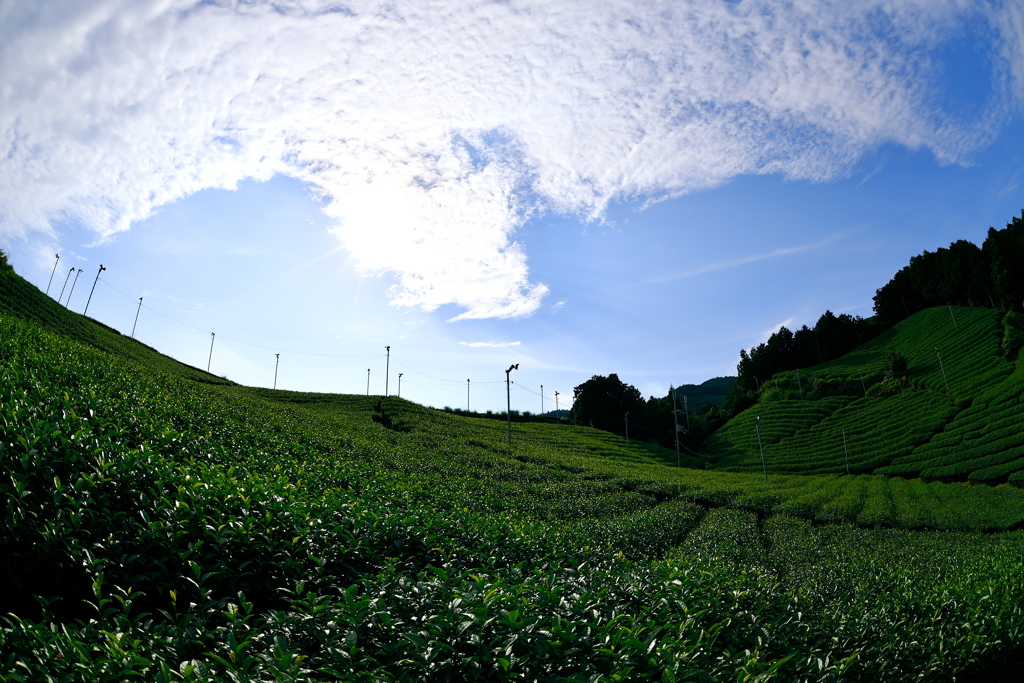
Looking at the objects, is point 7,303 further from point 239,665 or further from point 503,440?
point 239,665

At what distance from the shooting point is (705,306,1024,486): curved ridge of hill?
45.8 m

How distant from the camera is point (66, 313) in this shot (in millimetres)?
39438

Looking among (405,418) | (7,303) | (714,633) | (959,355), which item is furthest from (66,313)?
(959,355)

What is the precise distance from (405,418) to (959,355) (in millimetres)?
67710

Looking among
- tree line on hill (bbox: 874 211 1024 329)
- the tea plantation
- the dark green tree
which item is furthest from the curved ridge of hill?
the tea plantation

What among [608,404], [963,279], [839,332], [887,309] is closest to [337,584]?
[608,404]

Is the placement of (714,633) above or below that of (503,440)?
below

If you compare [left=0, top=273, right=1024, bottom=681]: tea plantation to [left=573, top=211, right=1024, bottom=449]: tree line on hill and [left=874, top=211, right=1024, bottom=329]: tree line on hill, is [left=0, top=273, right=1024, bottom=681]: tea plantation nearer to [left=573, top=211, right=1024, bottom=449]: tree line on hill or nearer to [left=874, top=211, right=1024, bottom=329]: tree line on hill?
[left=573, top=211, right=1024, bottom=449]: tree line on hill

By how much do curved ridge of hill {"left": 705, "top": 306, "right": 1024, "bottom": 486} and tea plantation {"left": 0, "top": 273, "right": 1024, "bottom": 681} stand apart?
119 ft

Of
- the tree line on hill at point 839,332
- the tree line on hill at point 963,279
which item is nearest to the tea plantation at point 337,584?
the tree line on hill at point 839,332

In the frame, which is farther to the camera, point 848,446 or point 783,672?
point 848,446

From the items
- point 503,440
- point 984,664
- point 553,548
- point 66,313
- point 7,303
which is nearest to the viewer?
point 984,664

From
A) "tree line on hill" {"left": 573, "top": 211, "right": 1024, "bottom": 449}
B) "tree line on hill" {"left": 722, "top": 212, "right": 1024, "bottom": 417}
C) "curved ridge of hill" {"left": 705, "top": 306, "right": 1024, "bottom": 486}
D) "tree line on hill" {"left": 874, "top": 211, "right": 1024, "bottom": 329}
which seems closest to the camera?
"curved ridge of hill" {"left": 705, "top": 306, "right": 1024, "bottom": 486}

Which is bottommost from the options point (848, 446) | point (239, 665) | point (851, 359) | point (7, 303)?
point (239, 665)
